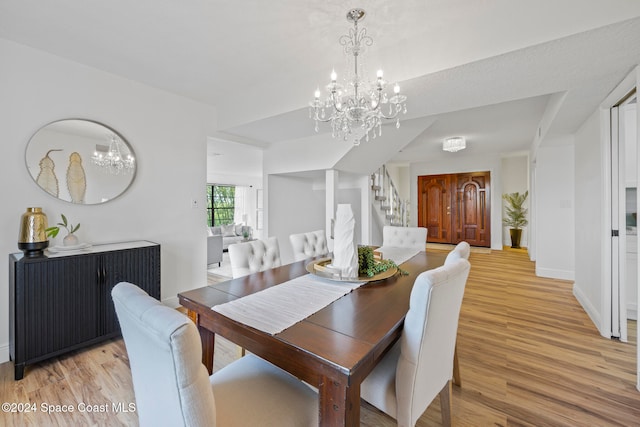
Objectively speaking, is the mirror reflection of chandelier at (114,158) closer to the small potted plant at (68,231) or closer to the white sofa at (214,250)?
the small potted plant at (68,231)

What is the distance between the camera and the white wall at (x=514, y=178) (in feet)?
22.5

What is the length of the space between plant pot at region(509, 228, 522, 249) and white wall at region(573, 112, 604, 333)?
3.64 metres

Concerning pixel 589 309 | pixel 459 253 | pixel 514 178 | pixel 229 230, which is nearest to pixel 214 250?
pixel 229 230

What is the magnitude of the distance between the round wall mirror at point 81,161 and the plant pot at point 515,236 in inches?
309

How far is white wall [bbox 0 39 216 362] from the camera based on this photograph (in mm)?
2078

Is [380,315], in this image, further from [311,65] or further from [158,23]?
[158,23]

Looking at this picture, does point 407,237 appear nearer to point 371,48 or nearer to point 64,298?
point 371,48

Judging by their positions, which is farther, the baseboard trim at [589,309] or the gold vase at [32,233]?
the baseboard trim at [589,309]

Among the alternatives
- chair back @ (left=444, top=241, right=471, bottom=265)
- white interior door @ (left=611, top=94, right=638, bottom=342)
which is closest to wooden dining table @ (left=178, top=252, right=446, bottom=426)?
chair back @ (left=444, top=241, right=471, bottom=265)

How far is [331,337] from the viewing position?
993 mm

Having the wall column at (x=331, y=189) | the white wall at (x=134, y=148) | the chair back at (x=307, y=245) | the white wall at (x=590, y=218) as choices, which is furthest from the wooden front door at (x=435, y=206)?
the white wall at (x=134, y=148)

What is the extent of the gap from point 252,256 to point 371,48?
6.07 feet

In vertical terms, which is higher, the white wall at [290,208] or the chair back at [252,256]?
the white wall at [290,208]

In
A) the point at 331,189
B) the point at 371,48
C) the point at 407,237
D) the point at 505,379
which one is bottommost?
the point at 505,379
